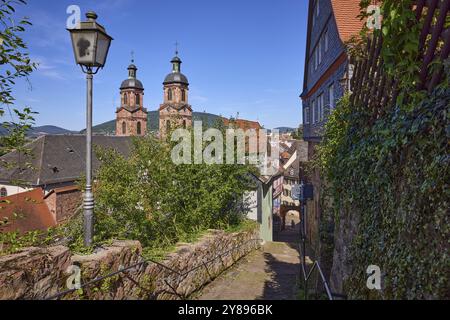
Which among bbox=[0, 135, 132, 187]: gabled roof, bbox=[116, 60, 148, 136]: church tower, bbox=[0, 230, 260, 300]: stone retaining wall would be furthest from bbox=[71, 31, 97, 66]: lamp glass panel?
bbox=[116, 60, 148, 136]: church tower

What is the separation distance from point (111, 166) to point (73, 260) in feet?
23.7

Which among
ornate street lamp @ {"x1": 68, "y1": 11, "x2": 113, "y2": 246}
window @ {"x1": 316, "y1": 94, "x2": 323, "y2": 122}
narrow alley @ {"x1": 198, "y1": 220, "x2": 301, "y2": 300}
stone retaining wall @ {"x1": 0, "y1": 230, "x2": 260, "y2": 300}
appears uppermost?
window @ {"x1": 316, "y1": 94, "x2": 323, "y2": 122}

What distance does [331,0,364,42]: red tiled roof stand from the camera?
11.4 m

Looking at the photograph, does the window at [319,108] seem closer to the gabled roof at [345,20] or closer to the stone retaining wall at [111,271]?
the gabled roof at [345,20]

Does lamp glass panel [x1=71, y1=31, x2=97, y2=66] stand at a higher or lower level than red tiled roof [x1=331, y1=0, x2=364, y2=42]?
lower

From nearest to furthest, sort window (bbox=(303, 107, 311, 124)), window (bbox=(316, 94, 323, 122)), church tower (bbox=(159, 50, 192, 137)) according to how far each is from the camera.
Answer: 1. window (bbox=(316, 94, 323, 122))
2. window (bbox=(303, 107, 311, 124))
3. church tower (bbox=(159, 50, 192, 137))

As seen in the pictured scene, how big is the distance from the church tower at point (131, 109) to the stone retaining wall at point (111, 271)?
210ft

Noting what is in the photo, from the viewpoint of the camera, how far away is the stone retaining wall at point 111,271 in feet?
Result: 10.5

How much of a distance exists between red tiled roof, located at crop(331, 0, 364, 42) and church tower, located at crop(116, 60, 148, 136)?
60935mm

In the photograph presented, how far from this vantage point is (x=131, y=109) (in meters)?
68.1

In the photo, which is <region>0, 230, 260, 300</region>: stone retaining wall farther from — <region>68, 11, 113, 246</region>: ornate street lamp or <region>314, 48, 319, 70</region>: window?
<region>314, 48, 319, 70</region>: window

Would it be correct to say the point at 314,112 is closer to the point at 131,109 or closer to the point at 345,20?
the point at 345,20

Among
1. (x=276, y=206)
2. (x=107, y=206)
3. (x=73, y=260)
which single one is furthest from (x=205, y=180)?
(x=276, y=206)
